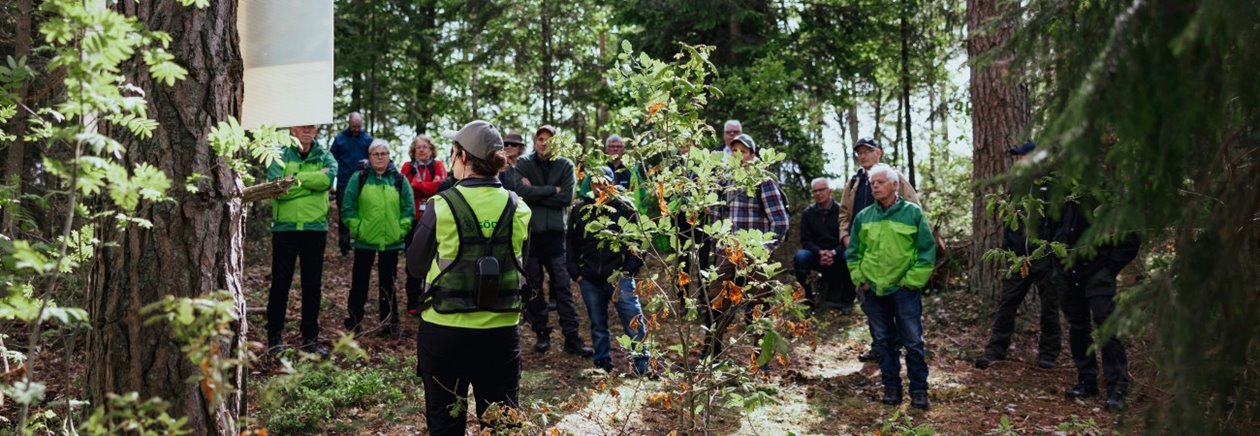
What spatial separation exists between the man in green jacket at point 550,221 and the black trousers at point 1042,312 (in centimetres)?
371

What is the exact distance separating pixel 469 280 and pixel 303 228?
390 centimetres

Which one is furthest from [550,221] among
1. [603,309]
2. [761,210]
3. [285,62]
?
[285,62]

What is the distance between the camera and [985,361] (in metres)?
8.16

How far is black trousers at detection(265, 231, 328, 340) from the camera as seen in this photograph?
24.4 feet

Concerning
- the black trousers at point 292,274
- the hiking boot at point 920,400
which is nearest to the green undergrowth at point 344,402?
the black trousers at point 292,274

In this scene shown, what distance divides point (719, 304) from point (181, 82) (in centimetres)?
259

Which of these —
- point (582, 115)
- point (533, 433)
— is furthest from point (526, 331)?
point (582, 115)

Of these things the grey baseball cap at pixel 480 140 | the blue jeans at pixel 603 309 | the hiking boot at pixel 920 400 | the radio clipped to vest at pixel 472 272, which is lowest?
the hiking boot at pixel 920 400

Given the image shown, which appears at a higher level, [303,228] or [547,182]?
[547,182]

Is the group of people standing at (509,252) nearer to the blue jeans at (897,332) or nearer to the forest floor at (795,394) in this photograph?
the blue jeans at (897,332)

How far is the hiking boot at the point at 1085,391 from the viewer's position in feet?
23.2

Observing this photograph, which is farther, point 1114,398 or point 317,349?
point 317,349

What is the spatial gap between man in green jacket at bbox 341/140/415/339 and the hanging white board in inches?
157

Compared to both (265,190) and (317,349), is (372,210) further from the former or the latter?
(265,190)
